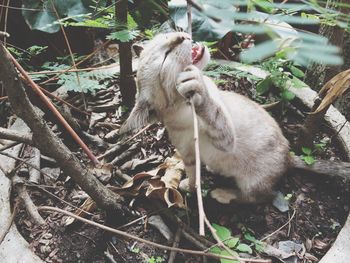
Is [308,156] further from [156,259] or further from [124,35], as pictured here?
[124,35]

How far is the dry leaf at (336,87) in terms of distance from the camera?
7.52 feet

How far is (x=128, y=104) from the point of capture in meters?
3.35

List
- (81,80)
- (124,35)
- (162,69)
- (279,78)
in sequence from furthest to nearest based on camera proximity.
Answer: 1. (279,78)
2. (81,80)
3. (124,35)
4. (162,69)

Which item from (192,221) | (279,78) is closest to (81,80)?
(192,221)

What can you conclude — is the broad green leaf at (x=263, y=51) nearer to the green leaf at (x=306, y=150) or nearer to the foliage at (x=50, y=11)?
the foliage at (x=50, y=11)

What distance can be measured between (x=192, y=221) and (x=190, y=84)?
1164 millimetres

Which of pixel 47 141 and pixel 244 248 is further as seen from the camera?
pixel 244 248

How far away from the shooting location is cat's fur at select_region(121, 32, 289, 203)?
1936mm

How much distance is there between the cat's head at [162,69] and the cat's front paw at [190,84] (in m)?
0.11

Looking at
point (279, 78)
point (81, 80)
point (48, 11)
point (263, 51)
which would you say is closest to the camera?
point (263, 51)

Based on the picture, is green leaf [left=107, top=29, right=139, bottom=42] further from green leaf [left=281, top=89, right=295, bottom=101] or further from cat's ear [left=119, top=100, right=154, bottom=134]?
green leaf [left=281, top=89, right=295, bottom=101]

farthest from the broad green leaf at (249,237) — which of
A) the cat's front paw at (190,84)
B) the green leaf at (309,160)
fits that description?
the cat's front paw at (190,84)

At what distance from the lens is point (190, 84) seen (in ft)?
5.84

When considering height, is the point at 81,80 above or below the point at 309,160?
above
